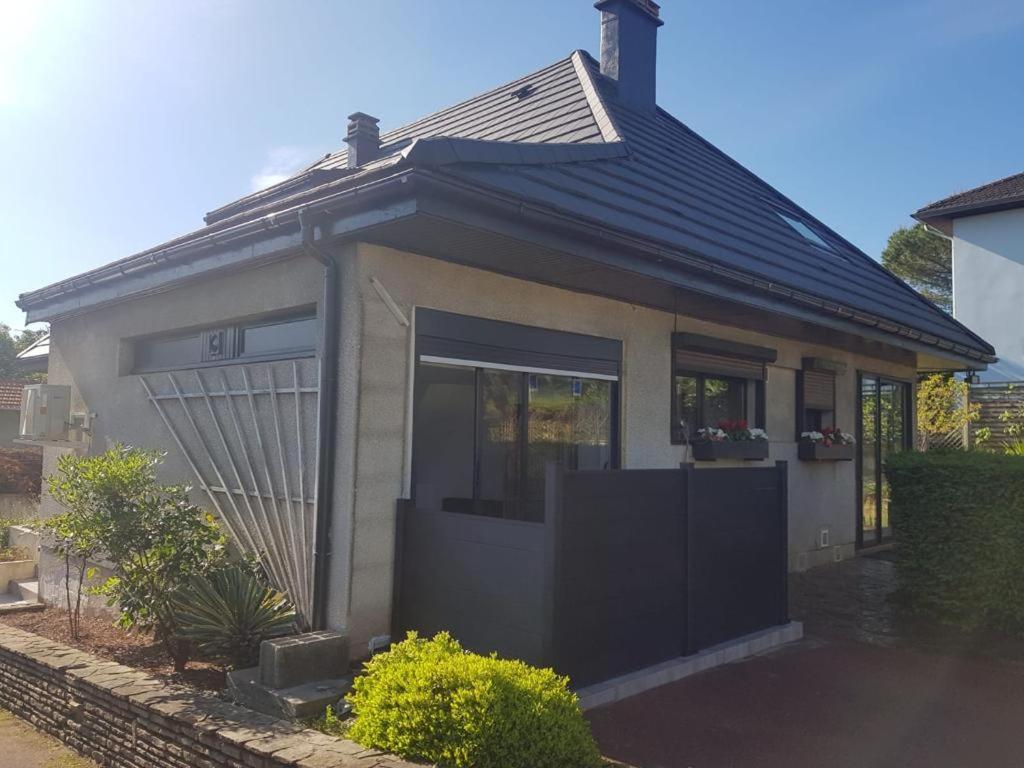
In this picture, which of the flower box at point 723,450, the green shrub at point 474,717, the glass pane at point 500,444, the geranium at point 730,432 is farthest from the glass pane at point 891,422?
the green shrub at point 474,717

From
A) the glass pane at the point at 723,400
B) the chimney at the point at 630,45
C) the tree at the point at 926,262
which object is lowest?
the glass pane at the point at 723,400

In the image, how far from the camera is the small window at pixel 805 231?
12220 millimetres

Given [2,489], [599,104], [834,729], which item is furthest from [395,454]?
[2,489]

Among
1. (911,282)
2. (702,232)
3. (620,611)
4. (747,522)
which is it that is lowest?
(620,611)

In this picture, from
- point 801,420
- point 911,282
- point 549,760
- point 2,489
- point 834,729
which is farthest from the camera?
point 911,282

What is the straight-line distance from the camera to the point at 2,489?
16.3 meters

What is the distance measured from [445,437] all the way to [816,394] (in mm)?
6282

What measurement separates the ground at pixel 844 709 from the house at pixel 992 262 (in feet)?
57.1

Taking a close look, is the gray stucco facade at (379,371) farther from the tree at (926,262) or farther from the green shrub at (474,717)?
the tree at (926,262)

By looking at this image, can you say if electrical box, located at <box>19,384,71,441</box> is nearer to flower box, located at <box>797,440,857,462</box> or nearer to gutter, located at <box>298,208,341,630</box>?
gutter, located at <box>298,208,341,630</box>

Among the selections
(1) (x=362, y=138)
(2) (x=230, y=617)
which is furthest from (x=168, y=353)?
(2) (x=230, y=617)

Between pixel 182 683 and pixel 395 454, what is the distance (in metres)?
2.12

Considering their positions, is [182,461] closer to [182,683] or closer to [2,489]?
[182,683]

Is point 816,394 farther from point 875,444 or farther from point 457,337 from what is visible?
point 457,337
